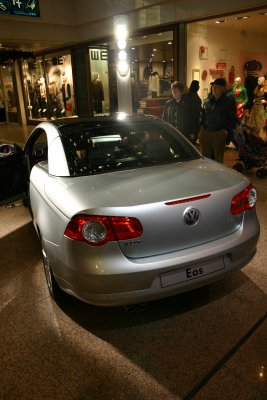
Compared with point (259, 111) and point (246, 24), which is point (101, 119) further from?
point (246, 24)

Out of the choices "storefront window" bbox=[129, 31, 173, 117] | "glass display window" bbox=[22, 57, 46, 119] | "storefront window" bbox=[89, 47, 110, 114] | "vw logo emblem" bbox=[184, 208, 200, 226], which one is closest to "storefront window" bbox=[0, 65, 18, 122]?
"glass display window" bbox=[22, 57, 46, 119]

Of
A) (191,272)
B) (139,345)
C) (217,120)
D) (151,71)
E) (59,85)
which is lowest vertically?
(139,345)

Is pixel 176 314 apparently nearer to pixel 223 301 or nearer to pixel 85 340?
pixel 223 301

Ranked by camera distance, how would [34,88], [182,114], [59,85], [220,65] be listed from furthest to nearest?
[34,88], [59,85], [220,65], [182,114]

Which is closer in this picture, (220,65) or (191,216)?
(191,216)

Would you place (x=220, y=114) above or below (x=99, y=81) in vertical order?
below

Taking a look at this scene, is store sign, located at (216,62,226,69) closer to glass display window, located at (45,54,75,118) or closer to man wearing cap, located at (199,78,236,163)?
man wearing cap, located at (199,78,236,163)

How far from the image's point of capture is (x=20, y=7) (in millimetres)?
10656

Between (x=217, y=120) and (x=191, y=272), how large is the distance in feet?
12.5

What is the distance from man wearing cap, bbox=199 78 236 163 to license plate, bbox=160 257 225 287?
11.9ft

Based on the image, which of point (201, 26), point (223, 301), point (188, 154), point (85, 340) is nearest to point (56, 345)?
point (85, 340)

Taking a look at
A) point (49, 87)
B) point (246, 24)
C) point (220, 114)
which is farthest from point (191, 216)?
point (49, 87)

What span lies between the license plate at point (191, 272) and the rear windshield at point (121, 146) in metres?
0.97

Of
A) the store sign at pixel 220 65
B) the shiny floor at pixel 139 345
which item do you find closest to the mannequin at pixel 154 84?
the store sign at pixel 220 65
